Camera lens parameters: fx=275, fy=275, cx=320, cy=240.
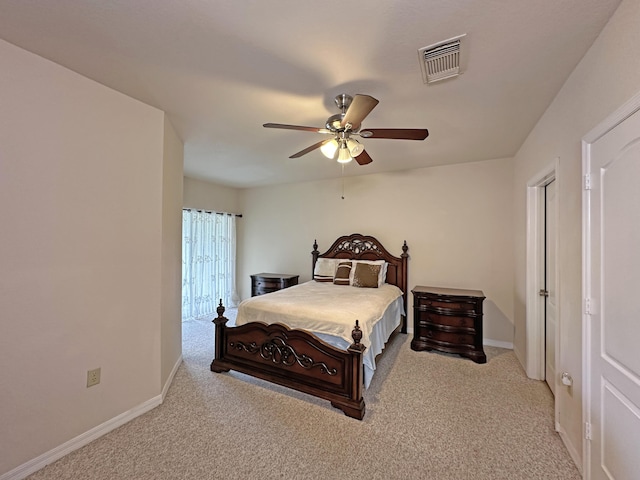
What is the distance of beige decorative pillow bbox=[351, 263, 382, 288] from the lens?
3.84 m

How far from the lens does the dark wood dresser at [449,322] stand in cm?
324

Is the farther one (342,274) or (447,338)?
(342,274)

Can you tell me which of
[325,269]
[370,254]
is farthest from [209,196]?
[370,254]

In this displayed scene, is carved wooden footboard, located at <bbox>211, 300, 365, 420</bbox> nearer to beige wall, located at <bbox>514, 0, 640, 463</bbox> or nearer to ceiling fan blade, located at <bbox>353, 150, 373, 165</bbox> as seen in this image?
beige wall, located at <bbox>514, 0, 640, 463</bbox>

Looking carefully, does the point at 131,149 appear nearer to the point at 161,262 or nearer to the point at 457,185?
the point at 161,262

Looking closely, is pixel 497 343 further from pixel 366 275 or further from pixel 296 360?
pixel 296 360

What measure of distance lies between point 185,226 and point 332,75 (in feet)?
12.0

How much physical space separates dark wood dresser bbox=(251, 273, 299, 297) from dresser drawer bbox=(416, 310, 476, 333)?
2.22m

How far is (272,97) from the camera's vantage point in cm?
210

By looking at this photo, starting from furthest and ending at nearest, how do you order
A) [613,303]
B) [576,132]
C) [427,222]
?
1. [427,222]
2. [576,132]
3. [613,303]

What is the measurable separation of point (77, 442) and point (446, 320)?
3550mm

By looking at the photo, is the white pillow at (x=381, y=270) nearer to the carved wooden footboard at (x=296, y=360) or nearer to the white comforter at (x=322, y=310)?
the white comforter at (x=322, y=310)

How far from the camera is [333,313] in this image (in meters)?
2.50

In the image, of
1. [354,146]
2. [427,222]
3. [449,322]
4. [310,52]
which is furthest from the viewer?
[427,222]
